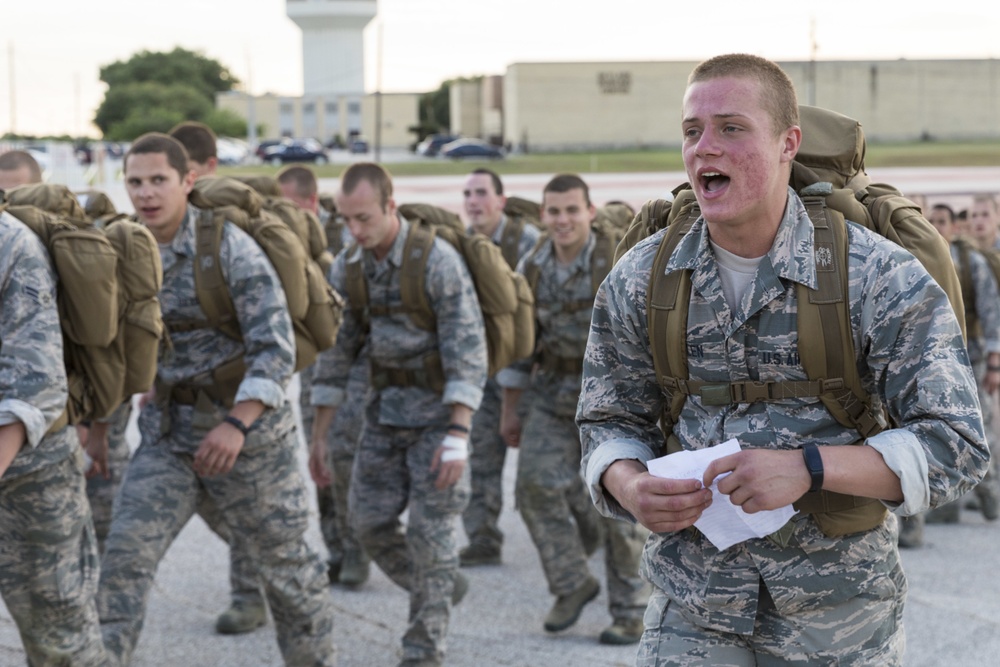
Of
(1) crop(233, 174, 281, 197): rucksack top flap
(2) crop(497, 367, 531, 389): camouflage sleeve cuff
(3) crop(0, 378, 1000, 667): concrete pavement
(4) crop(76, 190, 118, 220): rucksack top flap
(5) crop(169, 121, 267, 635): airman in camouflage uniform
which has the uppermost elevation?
(1) crop(233, 174, 281, 197): rucksack top flap

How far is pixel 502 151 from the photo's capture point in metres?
61.7

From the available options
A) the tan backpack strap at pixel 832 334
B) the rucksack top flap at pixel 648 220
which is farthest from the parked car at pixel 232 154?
the tan backpack strap at pixel 832 334

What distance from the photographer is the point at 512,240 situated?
923cm

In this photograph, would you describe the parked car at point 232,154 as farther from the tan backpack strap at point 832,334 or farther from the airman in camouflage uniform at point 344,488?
the tan backpack strap at point 832,334

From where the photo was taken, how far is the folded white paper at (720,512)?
2865 millimetres

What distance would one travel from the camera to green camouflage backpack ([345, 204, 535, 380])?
20.0 ft

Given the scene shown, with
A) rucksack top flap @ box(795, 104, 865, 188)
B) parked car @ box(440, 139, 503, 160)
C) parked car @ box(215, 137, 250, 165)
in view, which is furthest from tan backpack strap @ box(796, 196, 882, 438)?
parked car @ box(440, 139, 503, 160)

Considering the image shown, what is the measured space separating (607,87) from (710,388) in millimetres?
67464

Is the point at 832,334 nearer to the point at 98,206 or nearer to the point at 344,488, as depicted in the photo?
the point at 98,206

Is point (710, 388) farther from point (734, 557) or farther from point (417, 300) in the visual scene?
point (417, 300)

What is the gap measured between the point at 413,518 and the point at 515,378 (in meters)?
1.52

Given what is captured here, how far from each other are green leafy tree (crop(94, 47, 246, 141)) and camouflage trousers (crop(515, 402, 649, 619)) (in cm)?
7626

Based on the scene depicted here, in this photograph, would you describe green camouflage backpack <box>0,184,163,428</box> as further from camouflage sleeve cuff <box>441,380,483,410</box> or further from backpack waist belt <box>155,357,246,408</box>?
camouflage sleeve cuff <box>441,380,483,410</box>

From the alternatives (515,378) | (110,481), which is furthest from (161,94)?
(515,378)
